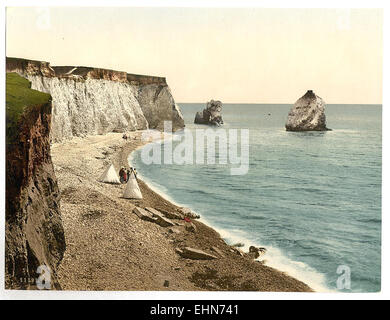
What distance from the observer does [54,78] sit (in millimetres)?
14016

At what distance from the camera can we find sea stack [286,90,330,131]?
12.9 meters

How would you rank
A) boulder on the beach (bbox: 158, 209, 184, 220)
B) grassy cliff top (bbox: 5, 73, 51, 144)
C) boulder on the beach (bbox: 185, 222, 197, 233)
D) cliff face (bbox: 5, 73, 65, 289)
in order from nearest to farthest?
cliff face (bbox: 5, 73, 65, 289)
grassy cliff top (bbox: 5, 73, 51, 144)
boulder on the beach (bbox: 185, 222, 197, 233)
boulder on the beach (bbox: 158, 209, 184, 220)

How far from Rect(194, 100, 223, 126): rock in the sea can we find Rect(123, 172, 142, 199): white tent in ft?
8.35

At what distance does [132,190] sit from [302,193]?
4849mm

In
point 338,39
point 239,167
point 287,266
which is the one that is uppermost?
point 338,39

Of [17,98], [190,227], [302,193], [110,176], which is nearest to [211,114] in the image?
[190,227]

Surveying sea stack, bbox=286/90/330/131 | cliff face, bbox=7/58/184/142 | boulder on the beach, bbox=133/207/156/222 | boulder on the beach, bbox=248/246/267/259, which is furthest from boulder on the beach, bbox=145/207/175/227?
sea stack, bbox=286/90/330/131

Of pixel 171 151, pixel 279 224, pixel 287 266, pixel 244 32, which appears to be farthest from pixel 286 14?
pixel 287 266

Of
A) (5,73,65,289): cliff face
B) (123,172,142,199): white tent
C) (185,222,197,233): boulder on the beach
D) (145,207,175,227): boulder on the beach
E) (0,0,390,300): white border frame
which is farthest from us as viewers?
(123,172,142,199): white tent

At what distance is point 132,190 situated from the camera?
45.4 feet

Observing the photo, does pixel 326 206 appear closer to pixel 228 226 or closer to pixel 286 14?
pixel 228 226

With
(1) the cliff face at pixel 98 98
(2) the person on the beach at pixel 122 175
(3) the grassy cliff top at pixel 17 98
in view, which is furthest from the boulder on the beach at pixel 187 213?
(3) the grassy cliff top at pixel 17 98

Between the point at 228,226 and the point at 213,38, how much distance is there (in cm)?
525

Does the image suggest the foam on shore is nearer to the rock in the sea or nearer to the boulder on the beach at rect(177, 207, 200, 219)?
the boulder on the beach at rect(177, 207, 200, 219)
